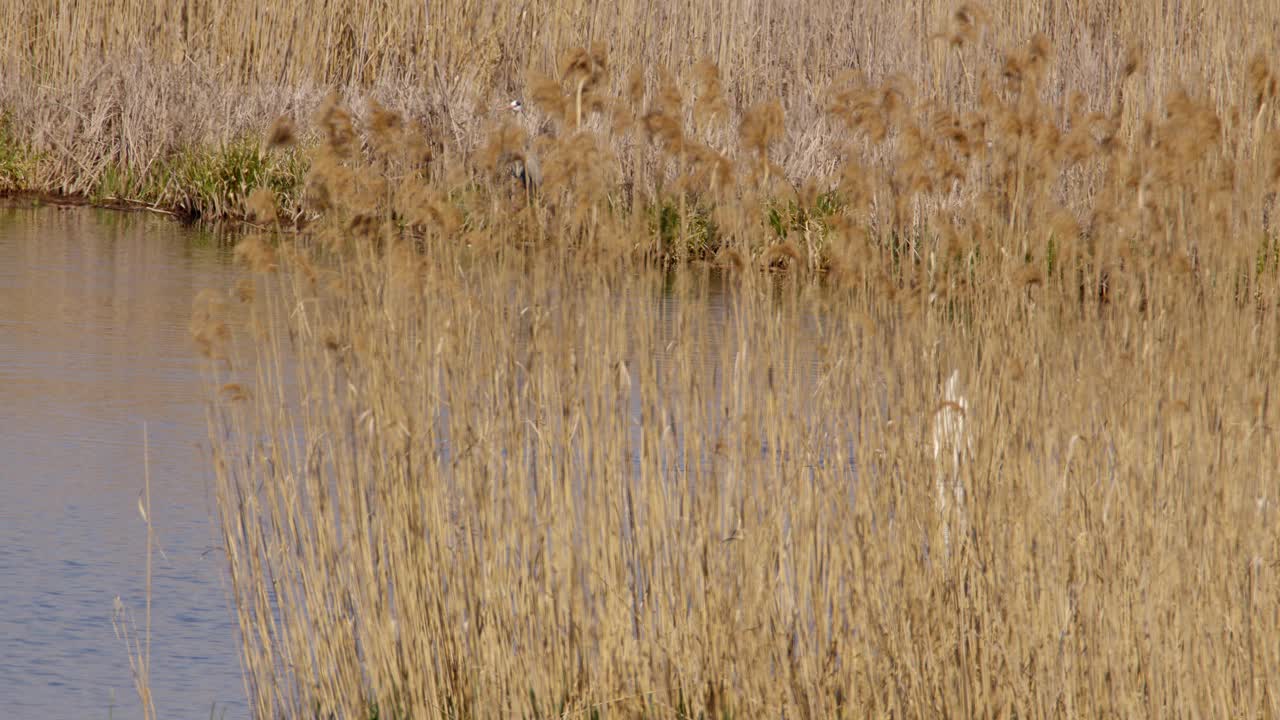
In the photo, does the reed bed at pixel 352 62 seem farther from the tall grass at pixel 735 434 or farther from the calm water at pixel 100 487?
the tall grass at pixel 735 434

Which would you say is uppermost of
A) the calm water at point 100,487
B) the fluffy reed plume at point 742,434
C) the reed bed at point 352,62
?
the reed bed at point 352,62

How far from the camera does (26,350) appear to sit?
25.1ft

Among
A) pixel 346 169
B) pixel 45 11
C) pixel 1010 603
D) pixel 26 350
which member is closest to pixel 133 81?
pixel 45 11

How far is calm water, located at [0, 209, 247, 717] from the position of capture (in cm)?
430

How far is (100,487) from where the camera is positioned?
5781mm

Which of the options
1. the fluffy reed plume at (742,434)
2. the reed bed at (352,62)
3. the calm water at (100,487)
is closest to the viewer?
the fluffy reed plume at (742,434)

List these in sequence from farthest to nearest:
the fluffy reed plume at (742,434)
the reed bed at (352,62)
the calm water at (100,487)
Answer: the reed bed at (352,62)
the calm water at (100,487)
the fluffy reed plume at (742,434)

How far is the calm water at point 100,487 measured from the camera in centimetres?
430

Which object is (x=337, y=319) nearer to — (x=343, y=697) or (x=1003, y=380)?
(x=343, y=697)

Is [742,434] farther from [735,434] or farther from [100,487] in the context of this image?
[100,487]

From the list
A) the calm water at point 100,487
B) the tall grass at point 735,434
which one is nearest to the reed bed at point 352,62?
the calm water at point 100,487

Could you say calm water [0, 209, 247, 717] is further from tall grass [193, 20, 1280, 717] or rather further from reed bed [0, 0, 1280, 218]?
reed bed [0, 0, 1280, 218]

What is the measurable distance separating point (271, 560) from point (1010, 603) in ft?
4.26

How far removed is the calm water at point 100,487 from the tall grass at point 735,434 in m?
0.57
